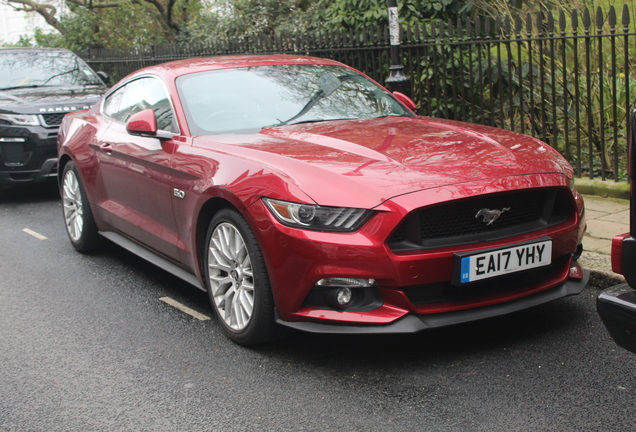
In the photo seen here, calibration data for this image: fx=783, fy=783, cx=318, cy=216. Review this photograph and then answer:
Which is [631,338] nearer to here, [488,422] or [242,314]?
[488,422]

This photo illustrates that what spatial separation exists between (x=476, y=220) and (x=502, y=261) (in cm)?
23

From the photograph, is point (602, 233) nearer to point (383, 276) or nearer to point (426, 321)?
point (426, 321)

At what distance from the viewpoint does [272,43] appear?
11.1m

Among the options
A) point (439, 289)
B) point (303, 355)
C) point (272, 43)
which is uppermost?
point (272, 43)

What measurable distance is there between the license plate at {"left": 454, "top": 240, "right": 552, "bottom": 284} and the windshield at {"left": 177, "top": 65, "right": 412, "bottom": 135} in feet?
5.74

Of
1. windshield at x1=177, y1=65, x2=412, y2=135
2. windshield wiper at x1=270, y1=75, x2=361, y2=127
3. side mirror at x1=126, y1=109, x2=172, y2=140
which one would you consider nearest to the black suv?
windshield at x1=177, y1=65, x2=412, y2=135

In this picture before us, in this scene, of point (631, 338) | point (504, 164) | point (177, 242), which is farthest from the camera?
point (177, 242)

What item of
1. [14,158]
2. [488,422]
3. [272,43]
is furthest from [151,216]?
[272,43]

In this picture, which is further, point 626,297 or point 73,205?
point 73,205

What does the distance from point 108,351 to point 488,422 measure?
214 cm

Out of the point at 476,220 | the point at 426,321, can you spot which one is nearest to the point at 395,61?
the point at 476,220

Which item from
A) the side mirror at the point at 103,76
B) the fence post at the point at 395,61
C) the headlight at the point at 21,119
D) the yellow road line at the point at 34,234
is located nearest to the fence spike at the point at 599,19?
the fence post at the point at 395,61

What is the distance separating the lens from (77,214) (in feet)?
21.2

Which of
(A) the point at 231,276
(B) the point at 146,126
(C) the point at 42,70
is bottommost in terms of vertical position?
(A) the point at 231,276
